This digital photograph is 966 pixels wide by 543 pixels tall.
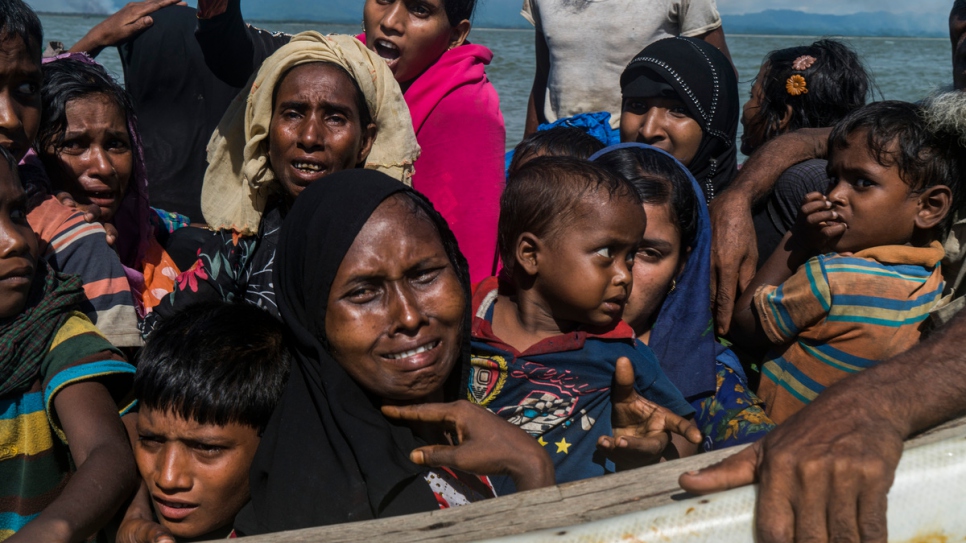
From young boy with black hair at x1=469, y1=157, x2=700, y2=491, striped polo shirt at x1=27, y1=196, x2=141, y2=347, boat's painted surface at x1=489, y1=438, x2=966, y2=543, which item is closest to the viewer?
boat's painted surface at x1=489, y1=438, x2=966, y2=543

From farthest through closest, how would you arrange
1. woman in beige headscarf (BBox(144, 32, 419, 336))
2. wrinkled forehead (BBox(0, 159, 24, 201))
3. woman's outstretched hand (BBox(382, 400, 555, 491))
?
woman in beige headscarf (BBox(144, 32, 419, 336)) → wrinkled forehead (BBox(0, 159, 24, 201)) → woman's outstretched hand (BBox(382, 400, 555, 491))

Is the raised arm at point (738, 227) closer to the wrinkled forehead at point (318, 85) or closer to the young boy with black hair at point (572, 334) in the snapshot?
the young boy with black hair at point (572, 334)

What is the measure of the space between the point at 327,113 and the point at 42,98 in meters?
1.03

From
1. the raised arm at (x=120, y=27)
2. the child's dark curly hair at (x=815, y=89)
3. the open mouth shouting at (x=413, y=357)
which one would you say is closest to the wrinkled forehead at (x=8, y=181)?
the open mouth shouting at (x=413, y=357)

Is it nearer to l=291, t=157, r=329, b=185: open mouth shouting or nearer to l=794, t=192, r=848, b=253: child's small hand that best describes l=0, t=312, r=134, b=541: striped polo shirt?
l=291, t=157, r=329, b=185: open mouth shouting

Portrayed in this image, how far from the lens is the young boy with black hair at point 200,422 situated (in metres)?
2.03

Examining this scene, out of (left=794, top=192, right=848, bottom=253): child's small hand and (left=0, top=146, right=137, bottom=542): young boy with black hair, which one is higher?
(left=794, top=192, right=848, bottom=253): child's small hand

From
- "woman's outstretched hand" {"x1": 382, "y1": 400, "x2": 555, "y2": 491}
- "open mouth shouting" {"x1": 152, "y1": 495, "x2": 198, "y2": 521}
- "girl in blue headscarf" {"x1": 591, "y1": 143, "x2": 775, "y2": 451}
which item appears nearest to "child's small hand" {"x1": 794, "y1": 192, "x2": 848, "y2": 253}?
"girl in blue headscarf" {"x1": 591, "y1": 143, "x2": 775, "y2": 451}

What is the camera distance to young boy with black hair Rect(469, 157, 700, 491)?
7.92 feet

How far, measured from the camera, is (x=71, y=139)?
2.97 meters

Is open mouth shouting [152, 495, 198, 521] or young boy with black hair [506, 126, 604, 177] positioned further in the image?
young boy with black hair [506, 126, 604, 177]

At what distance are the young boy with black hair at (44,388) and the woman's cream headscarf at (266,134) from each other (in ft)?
2.74

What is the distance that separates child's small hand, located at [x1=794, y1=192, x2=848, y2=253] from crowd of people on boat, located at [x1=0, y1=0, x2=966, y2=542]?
10 millimetres

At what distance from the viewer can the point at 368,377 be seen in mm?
2006
